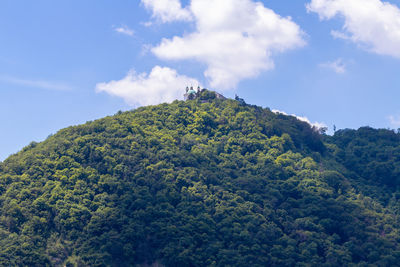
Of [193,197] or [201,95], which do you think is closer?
[193,197]

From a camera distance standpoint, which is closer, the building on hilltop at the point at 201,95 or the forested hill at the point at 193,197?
the forested hill at the point at 193,197

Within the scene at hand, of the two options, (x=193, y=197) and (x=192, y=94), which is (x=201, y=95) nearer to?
(x=192, y=94)

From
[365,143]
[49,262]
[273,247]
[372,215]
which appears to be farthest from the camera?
[365,143]

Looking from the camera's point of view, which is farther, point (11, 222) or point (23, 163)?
point (23, 163)

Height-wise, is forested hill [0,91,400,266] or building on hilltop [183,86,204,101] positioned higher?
building on hilltop [183,86,204,101]

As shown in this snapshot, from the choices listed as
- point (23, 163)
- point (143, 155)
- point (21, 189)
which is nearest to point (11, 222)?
point (21, 189)

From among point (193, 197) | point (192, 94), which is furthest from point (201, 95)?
point (193, 197)

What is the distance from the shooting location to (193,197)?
87.9 m

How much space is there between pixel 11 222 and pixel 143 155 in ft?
75.3

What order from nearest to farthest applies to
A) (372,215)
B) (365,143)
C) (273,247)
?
(273,247), (372,215), (365,143)

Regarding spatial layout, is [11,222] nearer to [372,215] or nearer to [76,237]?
[76,237]

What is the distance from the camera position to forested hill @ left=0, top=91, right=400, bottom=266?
78562mm

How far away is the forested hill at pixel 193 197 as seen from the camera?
78.6m

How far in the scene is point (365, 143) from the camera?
117188 mm
